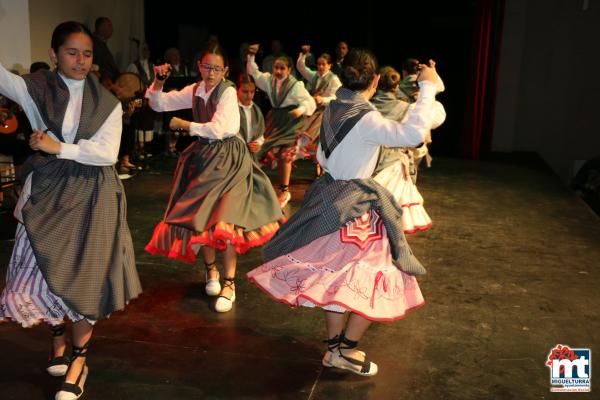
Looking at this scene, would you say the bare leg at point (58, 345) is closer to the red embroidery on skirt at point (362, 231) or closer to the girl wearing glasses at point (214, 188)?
the girl wearing glasses at point (214, 188)

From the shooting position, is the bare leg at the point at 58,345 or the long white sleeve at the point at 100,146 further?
the bare leg at the point at 58,345

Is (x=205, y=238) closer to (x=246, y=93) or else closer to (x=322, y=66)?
(x=246, y=93)

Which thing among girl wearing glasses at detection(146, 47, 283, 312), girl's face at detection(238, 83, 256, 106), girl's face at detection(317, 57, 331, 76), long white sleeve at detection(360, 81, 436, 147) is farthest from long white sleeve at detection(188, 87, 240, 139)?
girl's face at detection(317, 57, 331, 76)

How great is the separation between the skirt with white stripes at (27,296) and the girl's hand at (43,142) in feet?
1.05

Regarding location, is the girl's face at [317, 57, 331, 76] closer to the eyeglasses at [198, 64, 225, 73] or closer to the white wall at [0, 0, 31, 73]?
the white wall at [0, 0, 31, 73]

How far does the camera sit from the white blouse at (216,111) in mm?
3213

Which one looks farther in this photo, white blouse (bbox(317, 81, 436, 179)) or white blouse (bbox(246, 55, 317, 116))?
white blouse (bbox(246, 55, 317, 116))

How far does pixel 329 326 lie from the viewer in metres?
2.72

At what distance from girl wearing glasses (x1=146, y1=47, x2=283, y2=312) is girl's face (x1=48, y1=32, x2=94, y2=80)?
31.5 inches

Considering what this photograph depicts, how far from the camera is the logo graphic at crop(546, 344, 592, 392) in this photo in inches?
106

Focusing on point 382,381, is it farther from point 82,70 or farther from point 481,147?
point 481,147

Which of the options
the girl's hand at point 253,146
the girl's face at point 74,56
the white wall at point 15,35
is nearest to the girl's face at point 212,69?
the girl's hand at point 253,146

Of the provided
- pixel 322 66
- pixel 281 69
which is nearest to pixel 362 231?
pixel 281 69

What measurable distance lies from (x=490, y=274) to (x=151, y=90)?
2.28 meters
